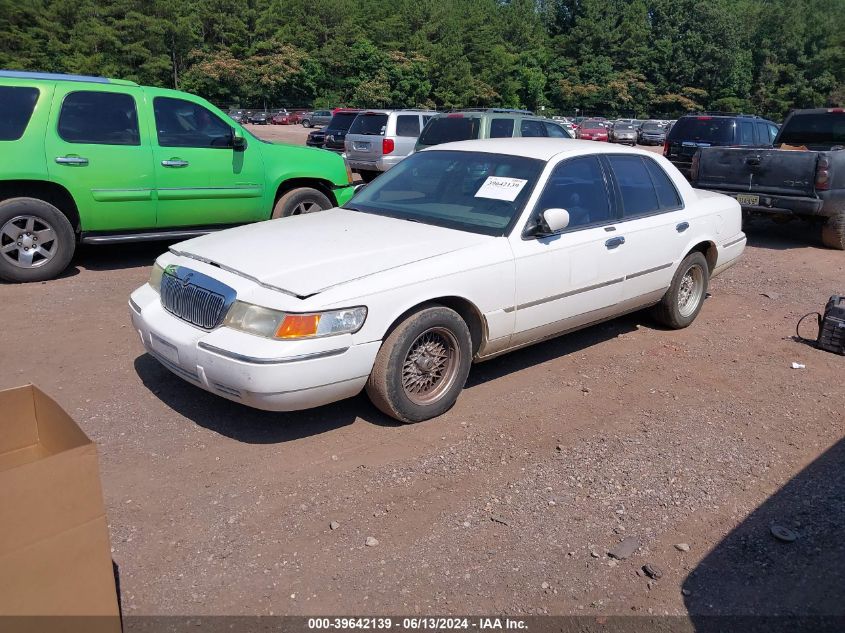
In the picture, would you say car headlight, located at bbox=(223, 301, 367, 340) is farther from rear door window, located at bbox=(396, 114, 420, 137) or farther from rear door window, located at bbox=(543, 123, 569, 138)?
rear door window, located at bbox=(396, 114, 420, 137)

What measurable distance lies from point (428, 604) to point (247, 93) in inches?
2847

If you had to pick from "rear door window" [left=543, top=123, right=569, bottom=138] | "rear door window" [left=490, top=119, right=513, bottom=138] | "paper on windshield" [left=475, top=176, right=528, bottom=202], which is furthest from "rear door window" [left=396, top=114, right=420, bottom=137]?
"paper on windshield" [left=475, top=176, right=528, bottom=202]

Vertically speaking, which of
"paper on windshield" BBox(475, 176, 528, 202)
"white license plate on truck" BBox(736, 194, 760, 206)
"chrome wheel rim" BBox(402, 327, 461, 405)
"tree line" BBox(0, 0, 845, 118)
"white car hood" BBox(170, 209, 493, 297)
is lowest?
"chrome wheel rim" BBox(402, 327, 461, 405)

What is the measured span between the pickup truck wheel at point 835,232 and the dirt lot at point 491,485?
193 inches

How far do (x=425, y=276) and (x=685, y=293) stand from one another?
128 inches

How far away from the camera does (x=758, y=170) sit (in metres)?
10.2

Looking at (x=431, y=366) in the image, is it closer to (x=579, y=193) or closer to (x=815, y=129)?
(x=579, y=193)

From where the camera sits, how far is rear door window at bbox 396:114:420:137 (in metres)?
17.0

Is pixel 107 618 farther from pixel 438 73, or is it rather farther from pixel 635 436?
pixel 438 73

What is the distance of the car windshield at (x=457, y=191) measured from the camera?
5.05 m

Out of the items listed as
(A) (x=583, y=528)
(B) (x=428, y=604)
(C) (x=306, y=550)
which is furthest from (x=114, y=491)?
(A) (x=583, y=528)

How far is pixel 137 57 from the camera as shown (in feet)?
209

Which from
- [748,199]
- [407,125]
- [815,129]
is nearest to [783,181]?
[748,199]

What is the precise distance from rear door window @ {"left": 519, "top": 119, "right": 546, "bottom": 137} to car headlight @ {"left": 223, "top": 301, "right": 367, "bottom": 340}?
1110 cm
